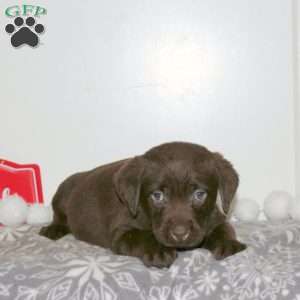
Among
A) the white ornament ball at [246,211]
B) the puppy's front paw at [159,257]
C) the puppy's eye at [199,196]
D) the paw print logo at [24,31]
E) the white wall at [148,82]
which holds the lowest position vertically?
the white ornament ball at [246,211]

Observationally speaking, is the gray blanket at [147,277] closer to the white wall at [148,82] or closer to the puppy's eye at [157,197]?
the puppy's eye at [157,197]

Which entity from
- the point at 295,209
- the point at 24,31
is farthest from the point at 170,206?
the point at 24,31

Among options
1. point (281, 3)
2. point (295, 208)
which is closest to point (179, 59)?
point (281, 3)

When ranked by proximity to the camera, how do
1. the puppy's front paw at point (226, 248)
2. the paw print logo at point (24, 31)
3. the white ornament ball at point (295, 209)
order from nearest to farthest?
1. the puppy's front paw at point (226, 248)
2. the white ornament ball at point (295, 209)
3. the paw print logo at point (24, 31)

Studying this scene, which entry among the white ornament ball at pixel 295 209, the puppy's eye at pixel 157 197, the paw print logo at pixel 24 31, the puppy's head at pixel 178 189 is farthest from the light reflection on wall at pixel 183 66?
the puppy's eye at pixel 157 197

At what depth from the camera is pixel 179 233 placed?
3.05m

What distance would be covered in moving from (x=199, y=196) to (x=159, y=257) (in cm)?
34

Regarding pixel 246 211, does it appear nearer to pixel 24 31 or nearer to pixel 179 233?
pixel 179 233

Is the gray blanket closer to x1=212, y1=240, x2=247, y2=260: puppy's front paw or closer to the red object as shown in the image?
x1=212, y1=240, x2=247, y2=260: puppy's front paw

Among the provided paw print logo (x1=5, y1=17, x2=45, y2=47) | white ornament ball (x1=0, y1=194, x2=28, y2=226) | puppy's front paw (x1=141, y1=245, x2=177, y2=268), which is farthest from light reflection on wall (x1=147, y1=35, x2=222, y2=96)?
puppy's front paw (x1=141, y1=245, x2=177, y2=268)

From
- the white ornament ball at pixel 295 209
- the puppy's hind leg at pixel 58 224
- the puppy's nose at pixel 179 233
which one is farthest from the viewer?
the white ornament ball at pixel 295 209

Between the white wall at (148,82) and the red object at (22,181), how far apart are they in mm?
61

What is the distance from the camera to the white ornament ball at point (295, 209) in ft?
13.7

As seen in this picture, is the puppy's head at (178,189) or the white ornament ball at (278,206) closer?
the puppy's head at (178,189)
